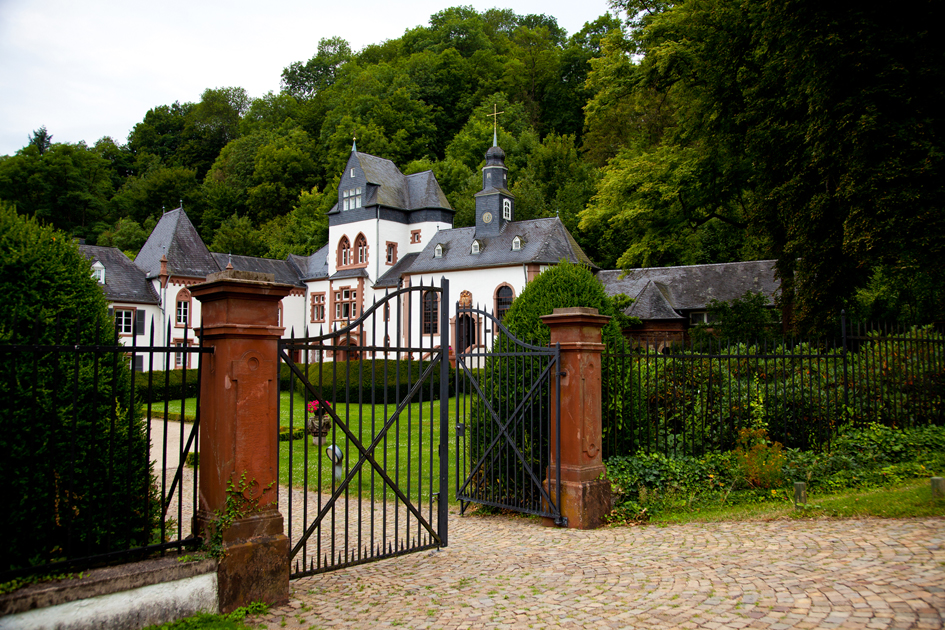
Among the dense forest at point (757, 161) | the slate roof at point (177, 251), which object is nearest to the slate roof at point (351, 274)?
the slate roof at point (177, 251)

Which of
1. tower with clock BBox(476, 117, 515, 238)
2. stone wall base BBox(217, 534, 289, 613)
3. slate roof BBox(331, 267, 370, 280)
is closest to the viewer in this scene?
stone wall base BBox(217, 534, 289, 613)

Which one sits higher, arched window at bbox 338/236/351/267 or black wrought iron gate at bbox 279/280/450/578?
arched window at bbox 338/236/351/267

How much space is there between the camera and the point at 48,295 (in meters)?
3.87

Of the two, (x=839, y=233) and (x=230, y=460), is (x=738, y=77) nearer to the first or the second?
(x=839, y=233)

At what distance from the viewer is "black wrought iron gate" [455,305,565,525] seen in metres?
7.00

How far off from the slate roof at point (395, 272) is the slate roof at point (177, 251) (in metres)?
10.3

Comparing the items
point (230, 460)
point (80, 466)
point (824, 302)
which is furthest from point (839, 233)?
point (80, 466)

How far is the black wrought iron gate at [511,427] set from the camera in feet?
23.0

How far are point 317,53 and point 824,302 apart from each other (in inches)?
3072

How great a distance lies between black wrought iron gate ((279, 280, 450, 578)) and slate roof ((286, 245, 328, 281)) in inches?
1125

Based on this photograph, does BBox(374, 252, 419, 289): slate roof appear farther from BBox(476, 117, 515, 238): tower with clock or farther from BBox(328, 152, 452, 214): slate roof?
BBox(476, 117, 515, 238): tower with clock

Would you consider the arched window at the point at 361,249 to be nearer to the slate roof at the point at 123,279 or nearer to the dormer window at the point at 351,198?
the dormer window at the point at 351,198

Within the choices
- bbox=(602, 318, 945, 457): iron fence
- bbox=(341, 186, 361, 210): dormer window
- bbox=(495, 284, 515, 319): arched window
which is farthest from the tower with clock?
bbox=(602, 318, 945, 457): iron fence

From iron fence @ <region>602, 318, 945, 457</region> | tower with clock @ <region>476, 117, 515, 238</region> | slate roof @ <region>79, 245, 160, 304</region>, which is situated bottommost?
iron fence @ <region>602, 318, 945, 457</region>
